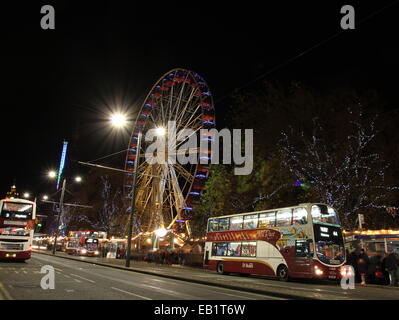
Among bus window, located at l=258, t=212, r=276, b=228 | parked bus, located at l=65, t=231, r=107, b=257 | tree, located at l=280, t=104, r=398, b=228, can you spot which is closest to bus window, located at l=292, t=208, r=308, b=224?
bus window, located at l=258, t=212, r=276, b=228

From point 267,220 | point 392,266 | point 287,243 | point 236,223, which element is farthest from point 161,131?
point 392,266

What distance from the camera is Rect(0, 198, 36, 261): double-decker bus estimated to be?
2556 cm

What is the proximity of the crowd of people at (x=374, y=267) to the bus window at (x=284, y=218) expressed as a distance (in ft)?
12.3

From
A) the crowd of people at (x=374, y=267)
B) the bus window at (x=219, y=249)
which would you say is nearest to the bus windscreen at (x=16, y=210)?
the bus window at (x=219, y=249)

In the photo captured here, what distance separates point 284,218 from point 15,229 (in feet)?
56.1

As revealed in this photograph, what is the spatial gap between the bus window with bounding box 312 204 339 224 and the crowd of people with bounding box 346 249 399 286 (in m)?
2.08

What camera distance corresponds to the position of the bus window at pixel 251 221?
25.6 m

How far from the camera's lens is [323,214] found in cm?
2191

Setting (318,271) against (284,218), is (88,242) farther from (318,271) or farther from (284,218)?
(318,271)

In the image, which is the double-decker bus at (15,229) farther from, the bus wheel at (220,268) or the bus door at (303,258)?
the bus door at (303,258)

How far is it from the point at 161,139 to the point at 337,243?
1775 cm
